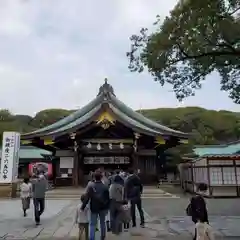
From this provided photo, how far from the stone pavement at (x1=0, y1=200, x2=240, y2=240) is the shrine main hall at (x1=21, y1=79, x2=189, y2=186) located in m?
11.5

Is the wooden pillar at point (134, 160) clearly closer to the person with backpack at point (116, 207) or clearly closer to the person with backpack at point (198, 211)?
the person with backpack at point (116, 207)

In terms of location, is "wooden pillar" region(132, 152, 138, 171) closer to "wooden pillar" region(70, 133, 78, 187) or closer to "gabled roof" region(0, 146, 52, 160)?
"wooden pillar" region(70, 133, 78, 187)

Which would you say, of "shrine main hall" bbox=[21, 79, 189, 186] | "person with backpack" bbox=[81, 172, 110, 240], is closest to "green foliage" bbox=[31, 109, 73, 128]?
"shrine main hall" bbox=[21, 79, 189, 186]

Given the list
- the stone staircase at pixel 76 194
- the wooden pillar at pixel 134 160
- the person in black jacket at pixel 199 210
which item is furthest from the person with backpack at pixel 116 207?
the wooden pillar at pixel 134 160

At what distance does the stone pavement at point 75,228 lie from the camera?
29.5ft

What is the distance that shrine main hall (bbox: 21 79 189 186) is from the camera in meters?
24.4

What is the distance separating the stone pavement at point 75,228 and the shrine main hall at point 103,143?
11549 millimetres

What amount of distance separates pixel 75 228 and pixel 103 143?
1507 centimetres

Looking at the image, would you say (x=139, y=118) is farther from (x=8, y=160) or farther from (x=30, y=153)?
(x=30, y=153)

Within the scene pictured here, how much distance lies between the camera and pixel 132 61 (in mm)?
11180

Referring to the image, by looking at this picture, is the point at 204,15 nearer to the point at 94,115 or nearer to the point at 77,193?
the point at 77,193

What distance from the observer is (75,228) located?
10.2 m

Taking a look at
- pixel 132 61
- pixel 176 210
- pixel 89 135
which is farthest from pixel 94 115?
pixel 132 61

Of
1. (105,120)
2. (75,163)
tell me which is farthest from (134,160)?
(75,163)
